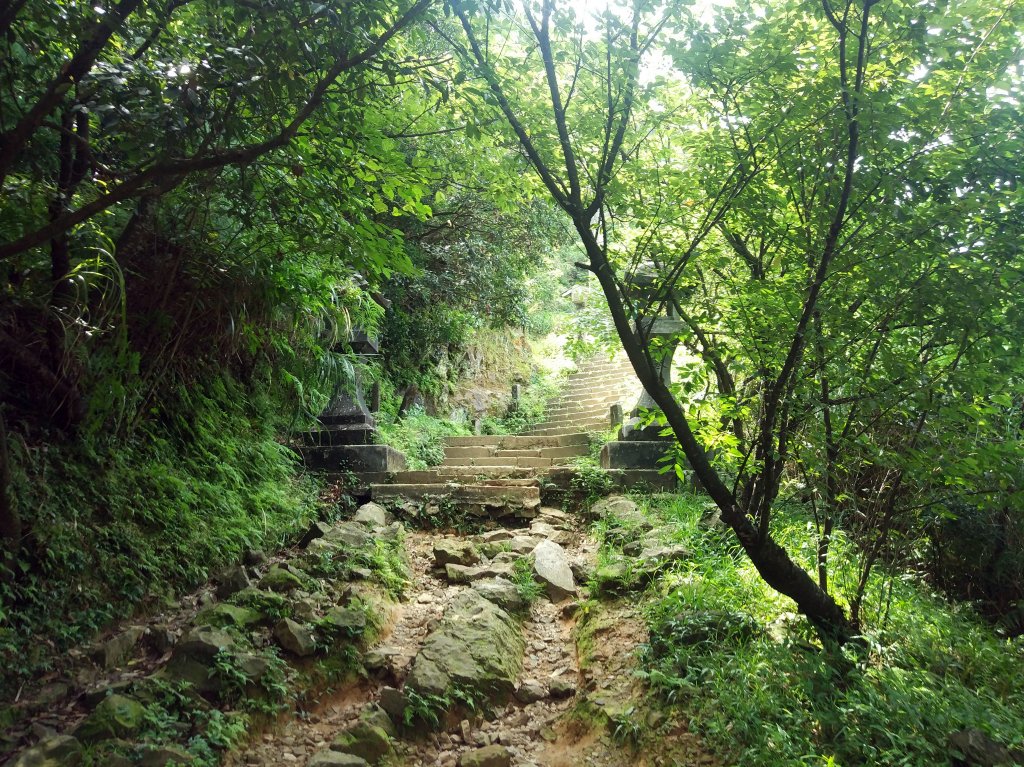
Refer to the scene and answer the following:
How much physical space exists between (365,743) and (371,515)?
3.19m

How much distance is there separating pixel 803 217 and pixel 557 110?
140 cm

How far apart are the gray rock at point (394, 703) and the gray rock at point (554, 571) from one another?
5.79 feet

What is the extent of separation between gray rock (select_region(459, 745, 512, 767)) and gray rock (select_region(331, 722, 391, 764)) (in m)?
0.37

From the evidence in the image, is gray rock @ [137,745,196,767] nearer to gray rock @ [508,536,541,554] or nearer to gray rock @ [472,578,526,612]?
gray rock @ [472,578,526,612]

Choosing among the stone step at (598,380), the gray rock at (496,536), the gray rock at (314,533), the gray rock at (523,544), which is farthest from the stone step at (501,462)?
the stone step at (598,380)

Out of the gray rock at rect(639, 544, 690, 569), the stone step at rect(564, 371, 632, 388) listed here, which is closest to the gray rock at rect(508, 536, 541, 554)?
the gray rock at rect(639, 544, 690, 569)

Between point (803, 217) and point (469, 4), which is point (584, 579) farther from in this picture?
point (469, 4)

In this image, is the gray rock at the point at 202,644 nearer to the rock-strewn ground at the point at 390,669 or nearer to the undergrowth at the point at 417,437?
the rock-strewn ground at the point at 390,669

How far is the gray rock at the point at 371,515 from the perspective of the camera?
19.2 feet

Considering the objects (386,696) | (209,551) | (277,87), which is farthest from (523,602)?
(277,87)

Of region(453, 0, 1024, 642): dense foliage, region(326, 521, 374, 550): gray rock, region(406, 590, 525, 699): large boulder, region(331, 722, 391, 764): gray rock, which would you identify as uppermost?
region(453, 0, 1024, 642): dense foliage

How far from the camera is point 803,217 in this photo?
10.7 ft

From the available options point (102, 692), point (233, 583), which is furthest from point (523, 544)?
point (102, 692)

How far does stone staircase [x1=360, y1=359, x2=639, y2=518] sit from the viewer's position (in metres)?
6.69
